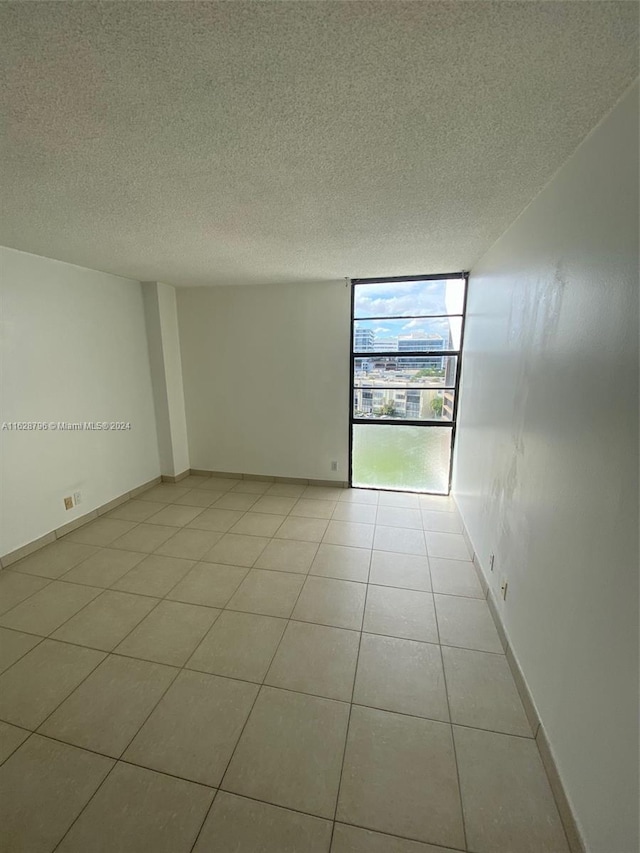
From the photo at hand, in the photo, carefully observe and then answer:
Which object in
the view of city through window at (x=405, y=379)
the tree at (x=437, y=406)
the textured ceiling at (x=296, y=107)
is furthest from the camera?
the tree at (x=437, y=406)

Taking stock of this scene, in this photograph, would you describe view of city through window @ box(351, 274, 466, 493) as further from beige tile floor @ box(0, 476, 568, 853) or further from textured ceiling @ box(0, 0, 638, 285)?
textured ceiling @ box(0, 0, 638, 285)

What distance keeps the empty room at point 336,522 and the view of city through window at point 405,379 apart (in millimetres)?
521

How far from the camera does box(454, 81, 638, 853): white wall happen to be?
91cm

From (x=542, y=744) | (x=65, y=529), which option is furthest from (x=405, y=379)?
(x=65, y=529)

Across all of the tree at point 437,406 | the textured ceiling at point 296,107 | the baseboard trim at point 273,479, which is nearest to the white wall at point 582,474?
the textured ceiling at point 296,107

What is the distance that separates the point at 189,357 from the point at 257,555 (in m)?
2.60

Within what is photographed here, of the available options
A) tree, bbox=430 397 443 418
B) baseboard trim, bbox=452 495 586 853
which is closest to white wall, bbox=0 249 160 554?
tree, bbox=430 397 443 418

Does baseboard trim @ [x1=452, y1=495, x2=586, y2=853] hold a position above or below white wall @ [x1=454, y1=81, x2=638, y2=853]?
below

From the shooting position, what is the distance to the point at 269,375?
12.8 feet

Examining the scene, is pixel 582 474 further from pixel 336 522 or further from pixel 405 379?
pixel 405 379

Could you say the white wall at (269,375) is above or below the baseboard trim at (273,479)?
above

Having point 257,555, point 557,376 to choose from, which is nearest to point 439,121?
point 557,376

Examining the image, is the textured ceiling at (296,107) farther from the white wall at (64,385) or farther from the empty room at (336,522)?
the white wall at (64,385)

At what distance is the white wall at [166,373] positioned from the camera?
3.72 m
